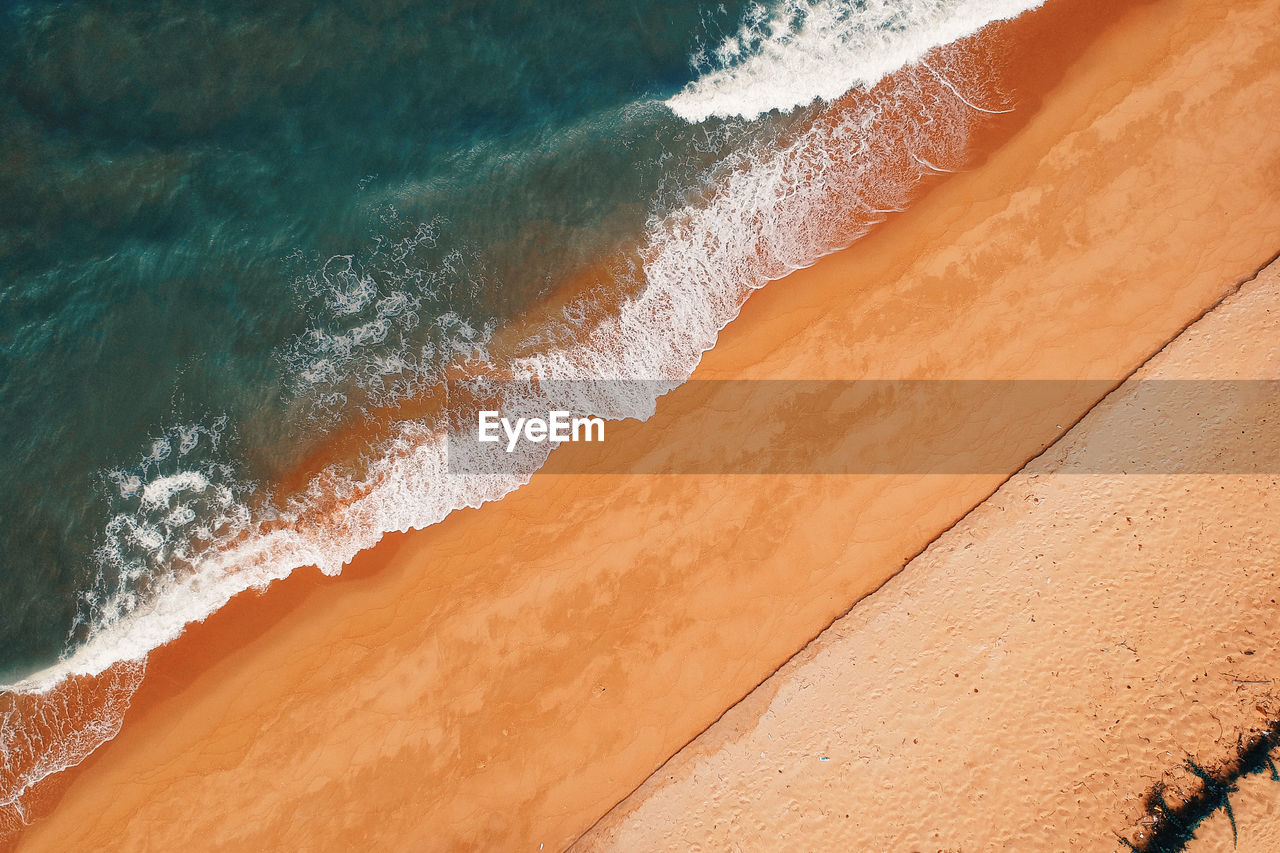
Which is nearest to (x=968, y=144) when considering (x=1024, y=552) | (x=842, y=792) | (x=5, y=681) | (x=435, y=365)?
(x=1024, y=552)

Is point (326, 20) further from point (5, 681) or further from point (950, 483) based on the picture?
point (950, 483)

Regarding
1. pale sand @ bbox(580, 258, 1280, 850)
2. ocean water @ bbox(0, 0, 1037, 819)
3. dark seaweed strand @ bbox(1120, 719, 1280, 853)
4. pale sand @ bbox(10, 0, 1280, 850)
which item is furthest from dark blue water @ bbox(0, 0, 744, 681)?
dark seaweed strand @ bbox(1120, 719, 1280, 853)

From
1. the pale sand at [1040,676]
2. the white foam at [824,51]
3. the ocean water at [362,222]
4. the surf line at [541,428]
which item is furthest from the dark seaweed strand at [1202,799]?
the white foam at [824,51]

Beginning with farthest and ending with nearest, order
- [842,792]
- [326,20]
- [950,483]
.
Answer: [326,20] → [950,483] → [842,792]

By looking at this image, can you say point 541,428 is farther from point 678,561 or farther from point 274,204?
point 274,204

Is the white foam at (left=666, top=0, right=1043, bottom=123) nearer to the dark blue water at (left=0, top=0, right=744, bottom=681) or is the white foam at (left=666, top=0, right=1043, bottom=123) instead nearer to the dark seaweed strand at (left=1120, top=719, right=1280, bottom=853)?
the dark blue water at (left=0, top=0, right=744, bottom=681)

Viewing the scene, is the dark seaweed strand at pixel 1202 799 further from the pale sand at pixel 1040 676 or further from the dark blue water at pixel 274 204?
the dark blue water at pixel 274 204
